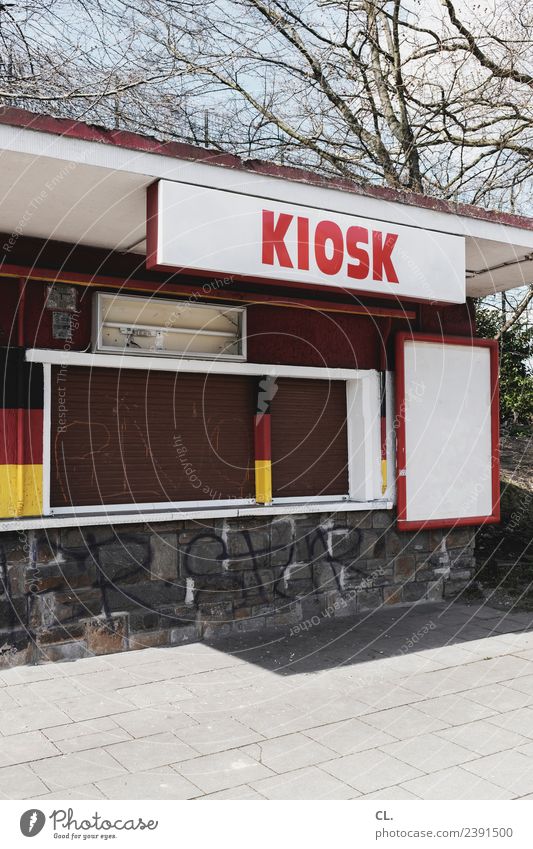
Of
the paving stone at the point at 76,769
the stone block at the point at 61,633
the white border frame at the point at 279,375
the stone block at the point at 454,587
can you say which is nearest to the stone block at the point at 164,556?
the white border frame at the point at 279,375

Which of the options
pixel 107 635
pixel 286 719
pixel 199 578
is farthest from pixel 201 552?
pixel 286 719

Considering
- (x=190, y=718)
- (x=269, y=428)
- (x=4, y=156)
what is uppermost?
(x=4, y=156)

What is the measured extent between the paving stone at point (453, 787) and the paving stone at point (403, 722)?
0.62 meters

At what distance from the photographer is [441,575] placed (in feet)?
29.2

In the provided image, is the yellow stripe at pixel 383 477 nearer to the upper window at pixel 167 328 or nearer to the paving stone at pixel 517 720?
the upper window at pixel 167 328

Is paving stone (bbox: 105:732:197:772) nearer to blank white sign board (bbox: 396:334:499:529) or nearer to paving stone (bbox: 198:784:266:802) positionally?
paving stone (bbox: 198:784:266:802)

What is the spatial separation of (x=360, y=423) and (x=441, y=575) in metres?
2.08

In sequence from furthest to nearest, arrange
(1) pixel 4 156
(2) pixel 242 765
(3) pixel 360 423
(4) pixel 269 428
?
(3) pixel 360 423, (4) pixel 269 428, (1) pixel 4 156, (2) pixel 242 765

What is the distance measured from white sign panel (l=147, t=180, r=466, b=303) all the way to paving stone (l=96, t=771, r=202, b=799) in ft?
11.0

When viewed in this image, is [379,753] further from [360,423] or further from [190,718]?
[360,423]

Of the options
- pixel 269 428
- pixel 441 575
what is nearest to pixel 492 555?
pixel 441 575

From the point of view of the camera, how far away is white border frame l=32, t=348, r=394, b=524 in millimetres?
6555

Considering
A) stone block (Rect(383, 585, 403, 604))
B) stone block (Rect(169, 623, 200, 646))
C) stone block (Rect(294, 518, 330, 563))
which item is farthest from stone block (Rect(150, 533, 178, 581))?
Answer: stone block (Rect(383, 585, 403, 604))

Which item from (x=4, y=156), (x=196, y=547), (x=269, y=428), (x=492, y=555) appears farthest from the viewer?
(x=492, y=555)
